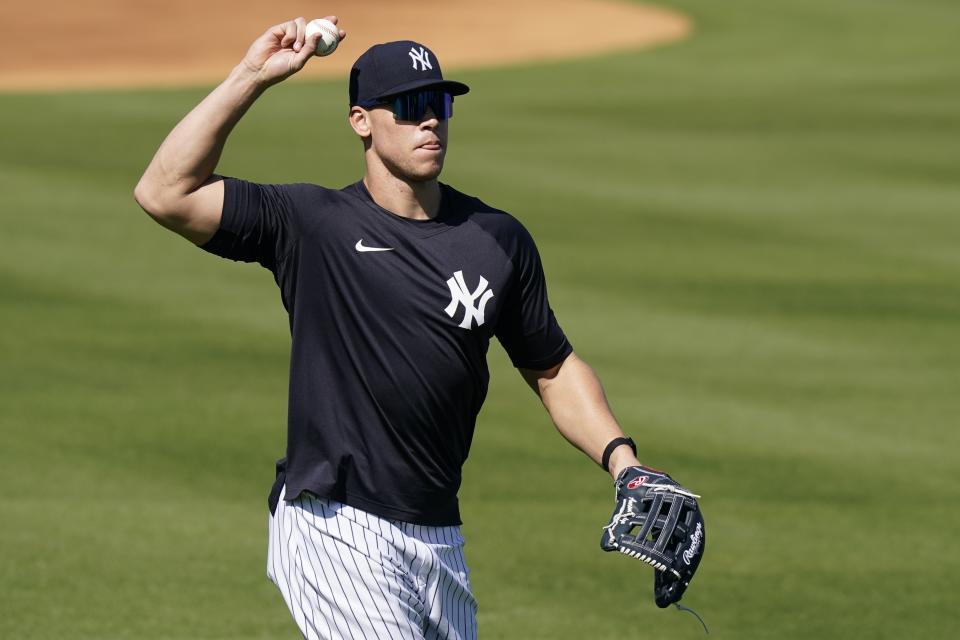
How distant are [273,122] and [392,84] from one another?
1873 cm

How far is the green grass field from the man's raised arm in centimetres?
339

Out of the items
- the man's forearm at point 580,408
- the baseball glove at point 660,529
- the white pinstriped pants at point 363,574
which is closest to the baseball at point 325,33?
the man's forearm at point 580,408

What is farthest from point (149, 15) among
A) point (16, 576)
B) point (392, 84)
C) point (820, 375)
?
point (392, 84)

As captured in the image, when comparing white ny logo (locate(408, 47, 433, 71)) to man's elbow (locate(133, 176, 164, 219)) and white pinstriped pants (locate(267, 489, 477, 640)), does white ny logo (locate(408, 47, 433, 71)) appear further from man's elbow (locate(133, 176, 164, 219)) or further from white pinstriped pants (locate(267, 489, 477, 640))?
white pinstriped pants (locate(267, 489, 477, 640))

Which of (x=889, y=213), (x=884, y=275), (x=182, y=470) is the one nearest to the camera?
(x=182, y=470)

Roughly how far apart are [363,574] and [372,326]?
2.58 feet

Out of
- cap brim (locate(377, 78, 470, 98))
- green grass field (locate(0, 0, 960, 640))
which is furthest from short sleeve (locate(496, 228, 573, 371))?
green grass field (locate(0, 0, 960, 640))

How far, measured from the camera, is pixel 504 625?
8609mm

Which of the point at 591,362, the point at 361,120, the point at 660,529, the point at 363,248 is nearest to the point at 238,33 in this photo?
the point at 591,362

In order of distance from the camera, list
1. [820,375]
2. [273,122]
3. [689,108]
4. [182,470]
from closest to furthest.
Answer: [182,470]
[820,375]
[273,122]
[689,108]

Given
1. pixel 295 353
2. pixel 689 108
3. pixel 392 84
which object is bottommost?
pixel 689 108

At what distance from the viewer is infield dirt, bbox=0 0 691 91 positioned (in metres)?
30.9

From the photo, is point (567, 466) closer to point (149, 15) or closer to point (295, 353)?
point (295, 353)

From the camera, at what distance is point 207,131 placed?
18.1 ft
